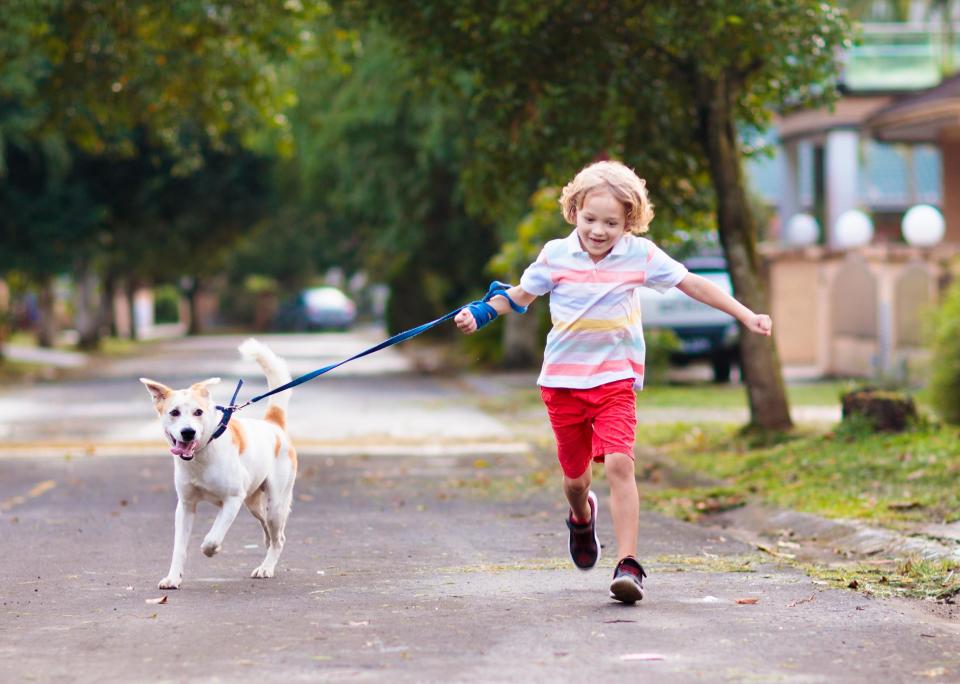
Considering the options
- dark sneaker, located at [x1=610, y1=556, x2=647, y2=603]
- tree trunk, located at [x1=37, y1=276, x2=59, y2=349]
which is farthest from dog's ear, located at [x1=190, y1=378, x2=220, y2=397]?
tree trunk, located at [x1=37, y1=276, x2=59, y2=349]

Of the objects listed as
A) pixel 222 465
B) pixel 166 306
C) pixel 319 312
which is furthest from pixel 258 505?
pixel 166 306

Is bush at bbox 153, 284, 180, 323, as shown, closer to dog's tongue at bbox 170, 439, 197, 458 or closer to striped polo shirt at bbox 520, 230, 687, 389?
dog's tongue at bbox 170, 439, 197, 458

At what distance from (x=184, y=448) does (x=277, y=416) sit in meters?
1.23

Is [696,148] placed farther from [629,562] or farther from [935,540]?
[629,562]

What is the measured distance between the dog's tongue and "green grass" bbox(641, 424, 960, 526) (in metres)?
4.18

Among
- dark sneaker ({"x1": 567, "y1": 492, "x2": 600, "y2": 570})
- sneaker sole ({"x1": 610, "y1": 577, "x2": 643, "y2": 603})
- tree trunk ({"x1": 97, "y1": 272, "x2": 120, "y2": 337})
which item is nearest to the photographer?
sneaker sole ({"x1": 610, "y1": 577, "x2": 643, "y2": 603})

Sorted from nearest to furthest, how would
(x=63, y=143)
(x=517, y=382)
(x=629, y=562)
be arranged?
(x=629, y=562)
(x=517, y=382)
(x=63, y=143)

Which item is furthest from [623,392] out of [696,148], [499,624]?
[696,148]

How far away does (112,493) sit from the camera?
466 inches

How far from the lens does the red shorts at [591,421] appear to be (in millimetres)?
6738

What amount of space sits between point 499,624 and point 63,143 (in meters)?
26.8

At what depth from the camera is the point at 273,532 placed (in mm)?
7746

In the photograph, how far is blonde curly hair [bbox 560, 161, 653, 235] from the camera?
675 centimetres

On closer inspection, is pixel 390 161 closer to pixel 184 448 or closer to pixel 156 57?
pixel 156 57
